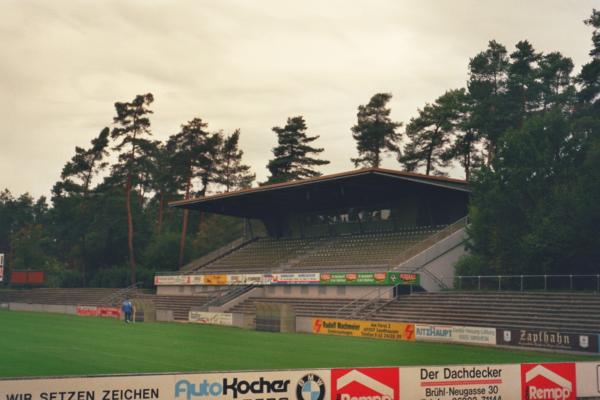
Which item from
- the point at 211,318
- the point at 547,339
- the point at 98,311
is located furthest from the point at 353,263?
the point at 547,339

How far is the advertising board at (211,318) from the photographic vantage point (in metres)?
52.2

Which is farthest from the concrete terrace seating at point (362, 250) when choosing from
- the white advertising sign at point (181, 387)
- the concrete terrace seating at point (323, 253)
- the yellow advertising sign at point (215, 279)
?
the white advertising sign at point (181, 387)

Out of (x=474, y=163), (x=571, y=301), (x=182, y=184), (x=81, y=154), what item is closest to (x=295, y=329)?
(x=571, y=301)

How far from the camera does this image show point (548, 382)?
16.9m

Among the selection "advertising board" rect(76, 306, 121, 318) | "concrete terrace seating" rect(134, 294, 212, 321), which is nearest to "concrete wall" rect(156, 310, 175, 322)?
"concrete terrace seating" rect(134, 294, 212, 321)

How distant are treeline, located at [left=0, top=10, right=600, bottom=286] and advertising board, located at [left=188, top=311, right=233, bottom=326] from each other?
17216mm

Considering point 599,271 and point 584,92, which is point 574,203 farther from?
point 584,92

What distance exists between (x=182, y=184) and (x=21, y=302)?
26.8m

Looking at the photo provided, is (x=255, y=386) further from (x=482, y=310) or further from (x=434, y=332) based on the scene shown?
(x=482, y=310)

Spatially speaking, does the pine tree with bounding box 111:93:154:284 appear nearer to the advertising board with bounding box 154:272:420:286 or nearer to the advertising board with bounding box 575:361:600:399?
the advertising board with bounding box 154:272:420:286

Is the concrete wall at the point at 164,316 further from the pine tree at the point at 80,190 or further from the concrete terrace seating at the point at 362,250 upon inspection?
the pine tree at the point at 80,190

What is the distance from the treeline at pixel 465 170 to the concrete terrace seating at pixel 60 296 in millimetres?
4295

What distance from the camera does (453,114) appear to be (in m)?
83.2

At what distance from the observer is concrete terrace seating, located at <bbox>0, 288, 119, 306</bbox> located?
256 feet
